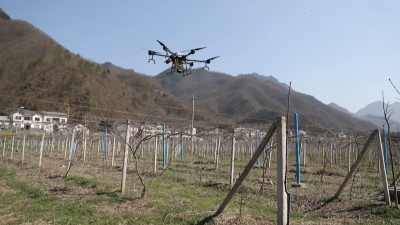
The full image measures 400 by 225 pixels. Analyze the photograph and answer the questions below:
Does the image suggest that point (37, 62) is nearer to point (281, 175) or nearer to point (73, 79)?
point (73, 79)


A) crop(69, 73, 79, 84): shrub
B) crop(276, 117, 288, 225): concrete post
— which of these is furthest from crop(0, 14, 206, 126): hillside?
crop(276, 117, 288, 225): concrete post

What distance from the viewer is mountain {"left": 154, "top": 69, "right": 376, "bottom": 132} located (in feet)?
371

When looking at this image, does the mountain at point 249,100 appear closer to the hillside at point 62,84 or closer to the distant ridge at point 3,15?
the hillside at point 62,84

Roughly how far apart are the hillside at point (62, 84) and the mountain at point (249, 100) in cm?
2773

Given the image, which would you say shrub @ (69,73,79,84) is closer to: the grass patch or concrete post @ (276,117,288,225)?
the grass patch

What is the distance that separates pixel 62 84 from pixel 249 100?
84274 mm

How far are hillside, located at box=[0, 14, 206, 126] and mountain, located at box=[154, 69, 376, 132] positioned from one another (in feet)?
91.0

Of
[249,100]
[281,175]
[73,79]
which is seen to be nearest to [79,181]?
[281,175]

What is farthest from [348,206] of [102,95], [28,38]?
[28,38]

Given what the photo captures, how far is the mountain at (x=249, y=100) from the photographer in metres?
113

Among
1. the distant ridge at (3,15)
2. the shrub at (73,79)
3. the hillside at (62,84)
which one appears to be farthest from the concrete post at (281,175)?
the distant ridge at (3,15)

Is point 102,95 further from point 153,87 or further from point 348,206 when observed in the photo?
point 348,206

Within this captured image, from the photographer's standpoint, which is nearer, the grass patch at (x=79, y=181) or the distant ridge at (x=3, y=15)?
the grass patch at (x=79, y=181)

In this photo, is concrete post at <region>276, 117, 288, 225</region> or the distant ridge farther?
the distant ridge
